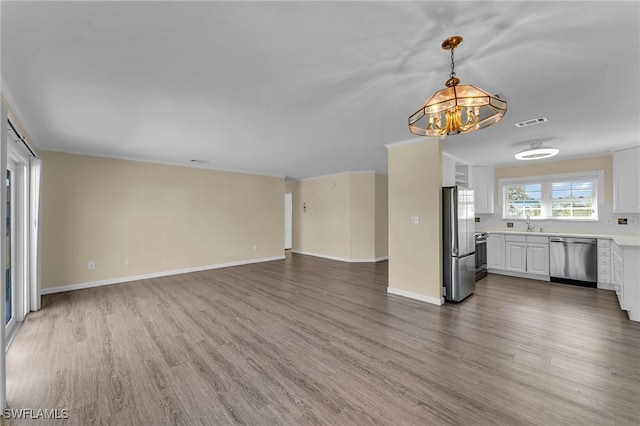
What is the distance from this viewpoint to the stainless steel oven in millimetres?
5367

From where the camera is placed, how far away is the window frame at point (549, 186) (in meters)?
5.13

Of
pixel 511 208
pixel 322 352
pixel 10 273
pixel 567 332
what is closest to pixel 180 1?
pixel 322 352

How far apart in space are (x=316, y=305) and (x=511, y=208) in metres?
5.24

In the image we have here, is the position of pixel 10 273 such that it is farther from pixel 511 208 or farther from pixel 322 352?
pixel 511 208

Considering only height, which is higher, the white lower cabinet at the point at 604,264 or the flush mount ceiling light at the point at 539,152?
the flush mount ceiling light at the point at 539,152

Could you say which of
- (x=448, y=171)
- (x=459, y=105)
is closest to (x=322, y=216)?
(x=448, y=171)

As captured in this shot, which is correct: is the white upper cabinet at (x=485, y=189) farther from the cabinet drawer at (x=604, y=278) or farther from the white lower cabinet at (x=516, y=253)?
the cabinet drawer at (x=604, y=278)

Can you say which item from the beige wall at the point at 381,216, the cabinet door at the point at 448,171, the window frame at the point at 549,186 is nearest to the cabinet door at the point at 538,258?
the window frame at the point at 549,186

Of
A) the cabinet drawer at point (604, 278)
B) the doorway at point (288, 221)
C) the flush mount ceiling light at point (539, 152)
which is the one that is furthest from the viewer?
the doorway at point (288, 221)

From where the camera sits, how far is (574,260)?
4879 millimetres

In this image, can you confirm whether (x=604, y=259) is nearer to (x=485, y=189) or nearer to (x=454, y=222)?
(x=485, y=189)

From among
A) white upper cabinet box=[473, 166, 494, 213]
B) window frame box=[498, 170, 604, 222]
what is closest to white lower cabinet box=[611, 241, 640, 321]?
window frame box=[498, 170, 604, 222]

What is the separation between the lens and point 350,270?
6.24 metres

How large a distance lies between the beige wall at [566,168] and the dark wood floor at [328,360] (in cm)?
230
